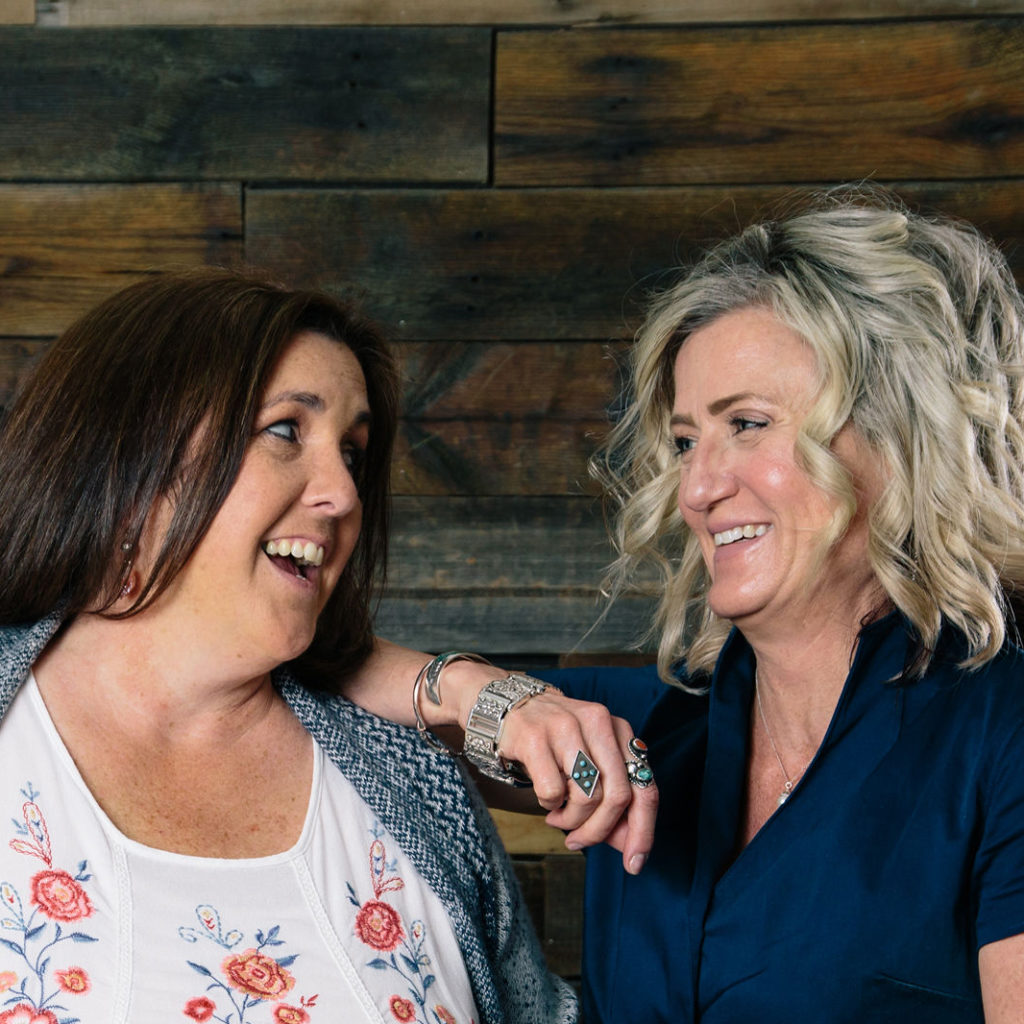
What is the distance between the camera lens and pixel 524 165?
7.54 ft

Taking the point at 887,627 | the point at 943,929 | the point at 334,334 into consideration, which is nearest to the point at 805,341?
the point at 887,627

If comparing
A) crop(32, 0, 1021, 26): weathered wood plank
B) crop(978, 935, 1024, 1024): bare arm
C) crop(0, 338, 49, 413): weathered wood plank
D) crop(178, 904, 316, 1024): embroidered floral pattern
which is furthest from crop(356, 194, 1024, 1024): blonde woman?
crop(0, 338, 49, 413): weathered wood plank

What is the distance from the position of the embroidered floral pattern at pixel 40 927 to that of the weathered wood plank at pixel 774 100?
152 centimetres

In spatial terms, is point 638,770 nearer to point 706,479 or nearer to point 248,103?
point 706,479

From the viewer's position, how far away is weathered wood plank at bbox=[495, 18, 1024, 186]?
2219 mm

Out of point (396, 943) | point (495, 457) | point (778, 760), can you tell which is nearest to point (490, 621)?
point (495, 457)

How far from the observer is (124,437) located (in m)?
1.39

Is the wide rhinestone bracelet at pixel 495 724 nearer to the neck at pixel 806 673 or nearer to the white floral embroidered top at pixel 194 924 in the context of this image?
the white floral embroidered top at pixel 194 924

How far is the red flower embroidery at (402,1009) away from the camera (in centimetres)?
133

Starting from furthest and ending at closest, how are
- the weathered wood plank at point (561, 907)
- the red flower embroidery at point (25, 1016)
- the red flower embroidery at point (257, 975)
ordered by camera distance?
the weathered wood plank at point (561, 907) < the red flower embroidery at point (257, 975) < the red flower embroidery at point (25, 1016)

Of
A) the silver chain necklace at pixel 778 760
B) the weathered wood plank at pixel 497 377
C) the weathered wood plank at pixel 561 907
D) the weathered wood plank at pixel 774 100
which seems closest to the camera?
the silver chain necklace at pixel 778 760

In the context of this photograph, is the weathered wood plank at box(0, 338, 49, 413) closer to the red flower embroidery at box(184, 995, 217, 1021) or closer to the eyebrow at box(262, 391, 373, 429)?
the eyebrow at box(262, 391, 373, 429)

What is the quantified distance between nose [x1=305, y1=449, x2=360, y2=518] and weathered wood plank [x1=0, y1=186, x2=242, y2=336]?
97 centimetres

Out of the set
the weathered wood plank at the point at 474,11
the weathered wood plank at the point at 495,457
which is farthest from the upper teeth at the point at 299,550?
the weathered wood plank at the point at 474,11
